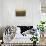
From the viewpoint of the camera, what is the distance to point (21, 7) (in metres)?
4.50

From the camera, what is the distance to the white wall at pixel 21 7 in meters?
4.46

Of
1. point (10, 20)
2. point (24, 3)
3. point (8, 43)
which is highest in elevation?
point (24, 3)

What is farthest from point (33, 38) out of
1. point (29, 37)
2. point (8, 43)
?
point (8, 43)

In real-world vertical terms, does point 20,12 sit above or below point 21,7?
below

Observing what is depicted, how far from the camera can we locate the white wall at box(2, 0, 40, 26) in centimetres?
446

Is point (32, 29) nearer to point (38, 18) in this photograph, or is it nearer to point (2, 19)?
A: point (38, 18)

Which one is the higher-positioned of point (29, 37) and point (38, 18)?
point (38, 18)

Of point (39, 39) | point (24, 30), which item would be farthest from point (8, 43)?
point (39, 39)

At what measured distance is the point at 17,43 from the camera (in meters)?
4.29

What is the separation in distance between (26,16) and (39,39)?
873 millimetres

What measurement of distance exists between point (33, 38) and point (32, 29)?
0.31 metres

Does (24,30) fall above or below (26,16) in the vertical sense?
below

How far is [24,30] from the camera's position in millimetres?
4449

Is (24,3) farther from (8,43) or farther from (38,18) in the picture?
(8,43)
